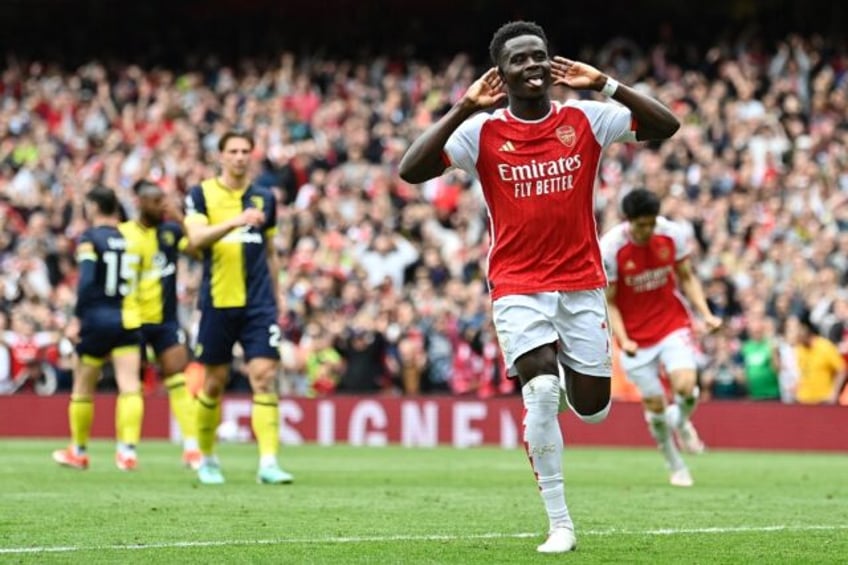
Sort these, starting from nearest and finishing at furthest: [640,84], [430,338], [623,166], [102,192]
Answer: [102,192] < [430,338] < [623,166] < [640,84]

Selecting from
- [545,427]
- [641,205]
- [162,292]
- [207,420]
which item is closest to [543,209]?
[545,427]

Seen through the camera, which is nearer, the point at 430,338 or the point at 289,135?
the point at 430,338

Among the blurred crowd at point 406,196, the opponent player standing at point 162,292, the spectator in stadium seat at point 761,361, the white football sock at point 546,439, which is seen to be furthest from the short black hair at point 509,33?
the spectator in stadium seat at point 761,361

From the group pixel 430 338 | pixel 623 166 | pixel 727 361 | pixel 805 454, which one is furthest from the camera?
pixel 623 166

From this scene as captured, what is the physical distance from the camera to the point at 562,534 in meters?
8.41

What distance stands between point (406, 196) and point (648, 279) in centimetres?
1291

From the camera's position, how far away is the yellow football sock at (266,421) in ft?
43.9

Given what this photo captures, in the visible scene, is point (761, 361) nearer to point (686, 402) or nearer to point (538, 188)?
point (686, 402)

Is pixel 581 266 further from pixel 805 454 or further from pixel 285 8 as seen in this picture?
pixel 285 8

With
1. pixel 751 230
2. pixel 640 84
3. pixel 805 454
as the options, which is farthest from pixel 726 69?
pixel 805 454

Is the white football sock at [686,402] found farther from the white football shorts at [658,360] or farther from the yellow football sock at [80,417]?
the yellow football sock at [80,417]

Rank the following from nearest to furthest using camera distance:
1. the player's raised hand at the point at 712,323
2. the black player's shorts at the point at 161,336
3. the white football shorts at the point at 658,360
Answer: the player's raised hand at the point at 712,323, the white football shorts at the point at 658,360, the black player's shorts at the point at 161,336

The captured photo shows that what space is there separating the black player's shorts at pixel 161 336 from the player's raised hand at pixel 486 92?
794 cm

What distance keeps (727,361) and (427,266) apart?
4.87 m
